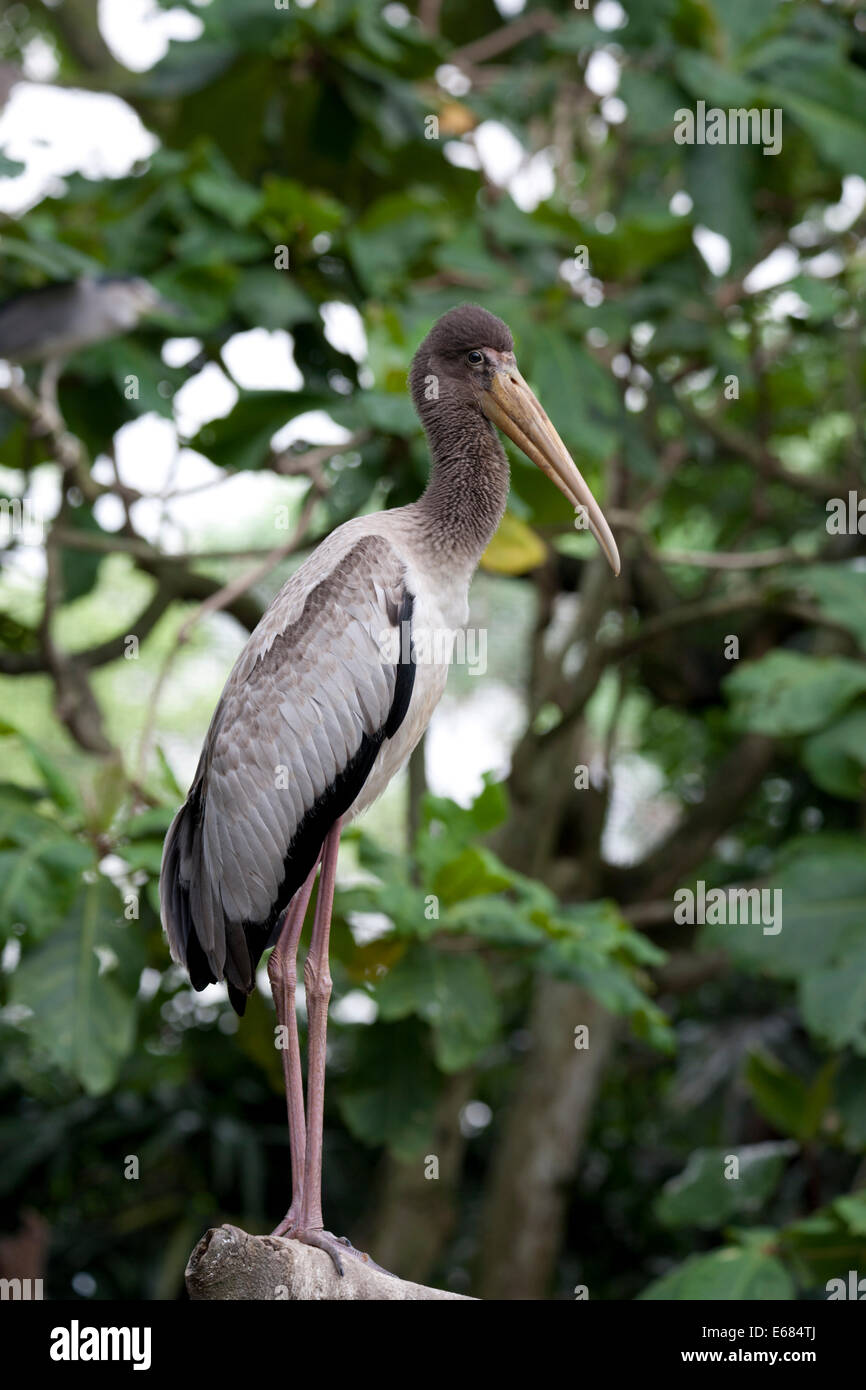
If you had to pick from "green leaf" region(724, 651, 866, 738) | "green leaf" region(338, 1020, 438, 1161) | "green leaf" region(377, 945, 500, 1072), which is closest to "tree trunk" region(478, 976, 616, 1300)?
"green leaf" region(724, 651, 866, 738)

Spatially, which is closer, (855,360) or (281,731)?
(281,731)

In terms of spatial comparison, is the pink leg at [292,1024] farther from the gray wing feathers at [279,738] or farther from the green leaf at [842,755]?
the green leaf at [842,755]

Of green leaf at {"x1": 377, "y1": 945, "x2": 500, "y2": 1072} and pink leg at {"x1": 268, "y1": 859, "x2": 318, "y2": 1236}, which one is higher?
green leaf at {"x1": 377, "y1": 945, "x2": 500, "y2": 1072}

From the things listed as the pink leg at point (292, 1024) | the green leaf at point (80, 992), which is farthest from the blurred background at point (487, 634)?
the pink leg at point (292, 1024)

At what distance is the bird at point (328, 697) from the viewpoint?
7.51 ft

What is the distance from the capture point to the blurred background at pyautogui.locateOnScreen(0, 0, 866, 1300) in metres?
4.20

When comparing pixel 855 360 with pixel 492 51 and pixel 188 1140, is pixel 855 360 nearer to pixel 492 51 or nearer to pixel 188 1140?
pixel 492 51

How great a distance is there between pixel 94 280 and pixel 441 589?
2757 millimetres

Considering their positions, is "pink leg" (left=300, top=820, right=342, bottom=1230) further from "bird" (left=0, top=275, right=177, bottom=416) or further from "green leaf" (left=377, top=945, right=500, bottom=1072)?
"bird" (left=0, top=275, right=177, bottom=416)

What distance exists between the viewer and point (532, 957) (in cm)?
420

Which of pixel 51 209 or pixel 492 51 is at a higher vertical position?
pixel 492 51

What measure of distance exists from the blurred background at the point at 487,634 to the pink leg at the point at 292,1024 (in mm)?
1048
